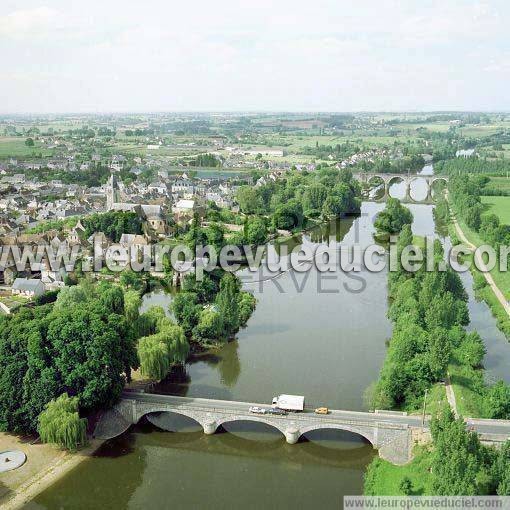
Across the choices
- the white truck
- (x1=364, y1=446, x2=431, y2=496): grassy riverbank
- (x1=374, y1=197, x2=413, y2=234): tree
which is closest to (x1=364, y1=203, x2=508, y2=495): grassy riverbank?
(x1=364, y1=446, x2=431, y2=496): grassy riverbank

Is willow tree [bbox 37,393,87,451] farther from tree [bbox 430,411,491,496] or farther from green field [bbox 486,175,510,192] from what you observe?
green field [bbox 486,175,510,192]

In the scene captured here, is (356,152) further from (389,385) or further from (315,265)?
(389,385)

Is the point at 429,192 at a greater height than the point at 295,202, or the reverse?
the point at 295,202

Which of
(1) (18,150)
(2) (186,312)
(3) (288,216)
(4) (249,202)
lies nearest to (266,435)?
(2) (186,312)

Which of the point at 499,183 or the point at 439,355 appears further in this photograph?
the point at 499,183

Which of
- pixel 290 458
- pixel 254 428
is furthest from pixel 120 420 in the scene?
pixel 290 458

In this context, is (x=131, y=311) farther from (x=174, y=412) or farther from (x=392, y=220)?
(x=392, y=220)
